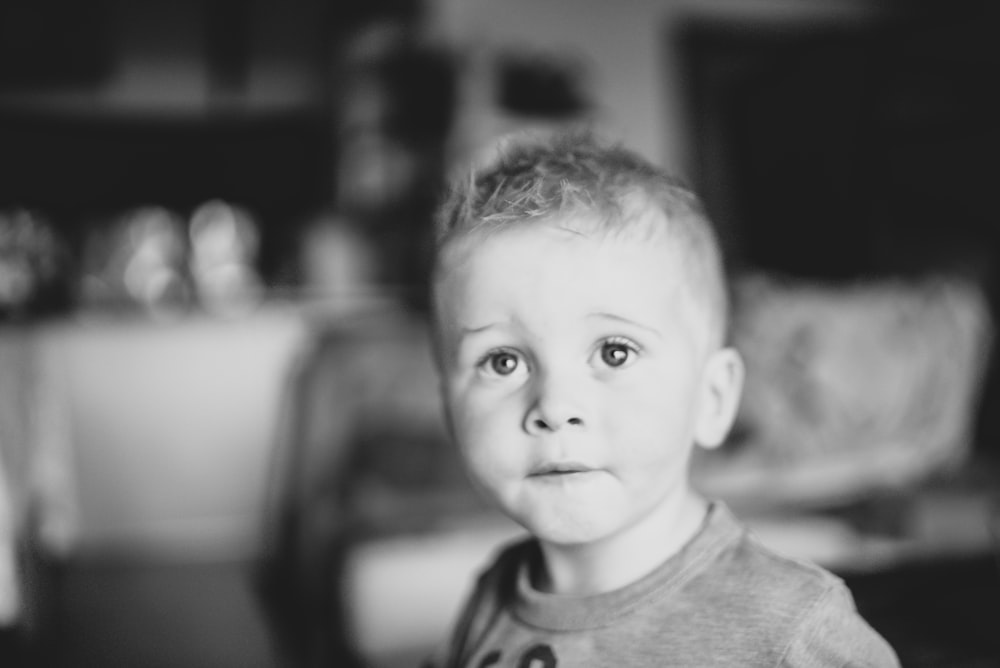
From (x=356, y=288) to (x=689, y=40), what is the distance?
6.46 feet

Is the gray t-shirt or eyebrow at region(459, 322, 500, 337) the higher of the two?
eyebrow at region(459, 322, 500, 337)

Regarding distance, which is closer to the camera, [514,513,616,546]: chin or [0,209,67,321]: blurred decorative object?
[514,513,616,546]: chin

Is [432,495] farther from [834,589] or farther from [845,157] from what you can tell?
[845,157]

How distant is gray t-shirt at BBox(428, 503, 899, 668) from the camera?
551 millimetres

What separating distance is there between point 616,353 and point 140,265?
4.10m

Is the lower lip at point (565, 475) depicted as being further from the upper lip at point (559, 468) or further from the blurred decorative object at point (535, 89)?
the blurred decorative object at point (535, 89)

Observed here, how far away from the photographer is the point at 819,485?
75.1 inches

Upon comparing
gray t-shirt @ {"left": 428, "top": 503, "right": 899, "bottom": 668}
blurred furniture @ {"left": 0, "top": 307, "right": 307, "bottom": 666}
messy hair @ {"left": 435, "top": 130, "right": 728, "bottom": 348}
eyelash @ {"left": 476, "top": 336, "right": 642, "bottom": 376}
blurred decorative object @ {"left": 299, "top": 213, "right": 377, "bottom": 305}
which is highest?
messy hair @ {"left": 435, "top": 130, "right": 728, "bottom": 348}

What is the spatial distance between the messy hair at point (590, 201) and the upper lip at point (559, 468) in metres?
0.13

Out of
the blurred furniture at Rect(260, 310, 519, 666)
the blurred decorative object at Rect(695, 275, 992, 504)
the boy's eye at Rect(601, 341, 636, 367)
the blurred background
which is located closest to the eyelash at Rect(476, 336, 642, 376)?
the boy's eye at Rect(601, 341, 636, 367)

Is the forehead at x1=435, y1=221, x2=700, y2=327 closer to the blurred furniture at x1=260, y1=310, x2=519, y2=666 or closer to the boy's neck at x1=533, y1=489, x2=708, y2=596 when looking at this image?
the boy's neck at x1=533, y1=489, x2=708, y2=596

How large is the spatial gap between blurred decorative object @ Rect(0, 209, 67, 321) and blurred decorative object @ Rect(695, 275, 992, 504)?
312 centimetres

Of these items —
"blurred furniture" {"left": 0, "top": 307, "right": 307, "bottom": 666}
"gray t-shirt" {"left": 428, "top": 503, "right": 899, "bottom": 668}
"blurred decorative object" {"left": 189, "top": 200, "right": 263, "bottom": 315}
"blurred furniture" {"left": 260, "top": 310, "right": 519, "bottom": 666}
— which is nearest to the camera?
"gray t-shirt" {"left": 428, "top": 503, "right": 899, "bottom": 668}

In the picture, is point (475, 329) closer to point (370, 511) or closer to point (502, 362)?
point (502, 362)
